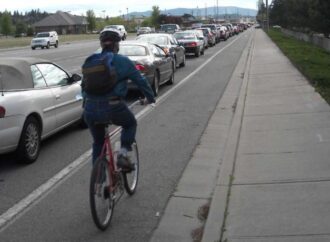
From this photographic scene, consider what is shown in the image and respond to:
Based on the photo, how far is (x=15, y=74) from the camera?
8078 mm

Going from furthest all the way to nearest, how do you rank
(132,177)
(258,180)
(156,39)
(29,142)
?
(156,39)
(29,142)
(258,180)
(132,177)

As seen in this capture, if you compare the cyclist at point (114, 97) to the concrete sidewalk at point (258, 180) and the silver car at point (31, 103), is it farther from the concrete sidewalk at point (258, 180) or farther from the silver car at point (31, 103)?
the silver car at point (31, 103)

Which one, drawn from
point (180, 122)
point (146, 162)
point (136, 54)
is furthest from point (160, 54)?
point (146, 162)

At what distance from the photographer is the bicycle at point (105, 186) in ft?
16.5

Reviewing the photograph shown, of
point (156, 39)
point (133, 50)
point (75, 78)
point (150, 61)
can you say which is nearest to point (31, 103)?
point (75, 78)

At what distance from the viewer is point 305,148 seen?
316 inches

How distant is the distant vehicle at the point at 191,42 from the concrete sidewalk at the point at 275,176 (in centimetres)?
1930

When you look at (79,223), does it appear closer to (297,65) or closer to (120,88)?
(120,88)

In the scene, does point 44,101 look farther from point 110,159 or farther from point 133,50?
point 133,50

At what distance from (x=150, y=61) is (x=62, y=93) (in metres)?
6.22

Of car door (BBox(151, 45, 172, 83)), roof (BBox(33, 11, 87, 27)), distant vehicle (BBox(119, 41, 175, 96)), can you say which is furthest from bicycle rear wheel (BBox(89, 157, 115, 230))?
roof (BBox(33, 11, 87, 27))

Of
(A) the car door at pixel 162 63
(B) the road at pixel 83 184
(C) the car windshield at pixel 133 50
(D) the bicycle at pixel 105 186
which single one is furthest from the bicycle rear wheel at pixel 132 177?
(C) the car windshield at pixel 133 50

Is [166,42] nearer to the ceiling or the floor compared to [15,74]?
nearer to the floor

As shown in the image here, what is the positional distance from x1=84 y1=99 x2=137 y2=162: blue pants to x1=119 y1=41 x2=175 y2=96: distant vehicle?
335 inches
